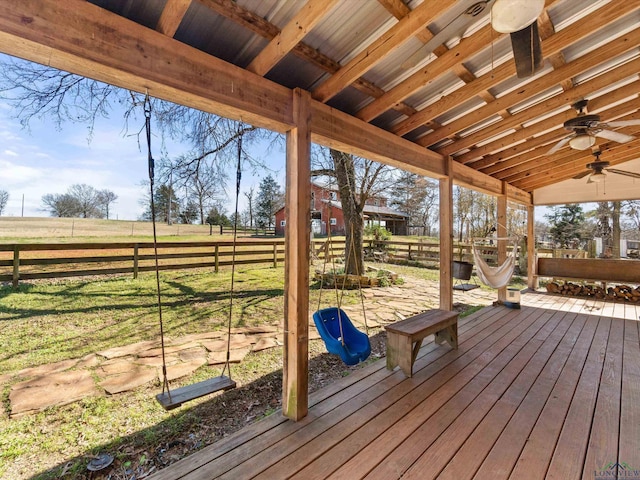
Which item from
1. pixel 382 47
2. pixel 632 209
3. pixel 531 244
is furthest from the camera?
pixel 632 209

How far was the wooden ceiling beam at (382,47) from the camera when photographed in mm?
1652

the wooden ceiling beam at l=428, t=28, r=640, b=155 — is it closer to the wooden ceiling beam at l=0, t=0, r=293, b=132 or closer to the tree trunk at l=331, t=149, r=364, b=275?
the wooden ceiling beam at l=0, t=0, r=293, b=132

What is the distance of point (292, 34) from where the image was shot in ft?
5.37

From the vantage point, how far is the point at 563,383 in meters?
2.54

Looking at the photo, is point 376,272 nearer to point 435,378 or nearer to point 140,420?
point 435,378

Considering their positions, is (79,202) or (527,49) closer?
(527,49)

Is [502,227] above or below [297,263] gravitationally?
above

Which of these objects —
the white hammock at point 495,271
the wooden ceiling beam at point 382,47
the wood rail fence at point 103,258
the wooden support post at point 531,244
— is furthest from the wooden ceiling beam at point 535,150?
the wood rail fence at point 103,258

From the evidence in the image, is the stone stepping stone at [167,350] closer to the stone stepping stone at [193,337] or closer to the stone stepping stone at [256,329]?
the stone stepping stone at [193,337]

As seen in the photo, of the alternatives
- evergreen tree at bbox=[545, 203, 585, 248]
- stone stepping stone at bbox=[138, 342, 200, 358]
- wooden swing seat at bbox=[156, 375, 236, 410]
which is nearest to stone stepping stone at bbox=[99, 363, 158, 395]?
stone stepping stone at bbox=[138, 342, 200, 358]

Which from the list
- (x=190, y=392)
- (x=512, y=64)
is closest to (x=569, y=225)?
(x=512, y=64)

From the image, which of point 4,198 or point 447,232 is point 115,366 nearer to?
point 447,232

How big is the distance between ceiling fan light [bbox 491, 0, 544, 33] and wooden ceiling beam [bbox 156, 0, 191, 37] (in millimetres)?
1313

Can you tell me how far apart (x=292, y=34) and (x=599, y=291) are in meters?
7.68
